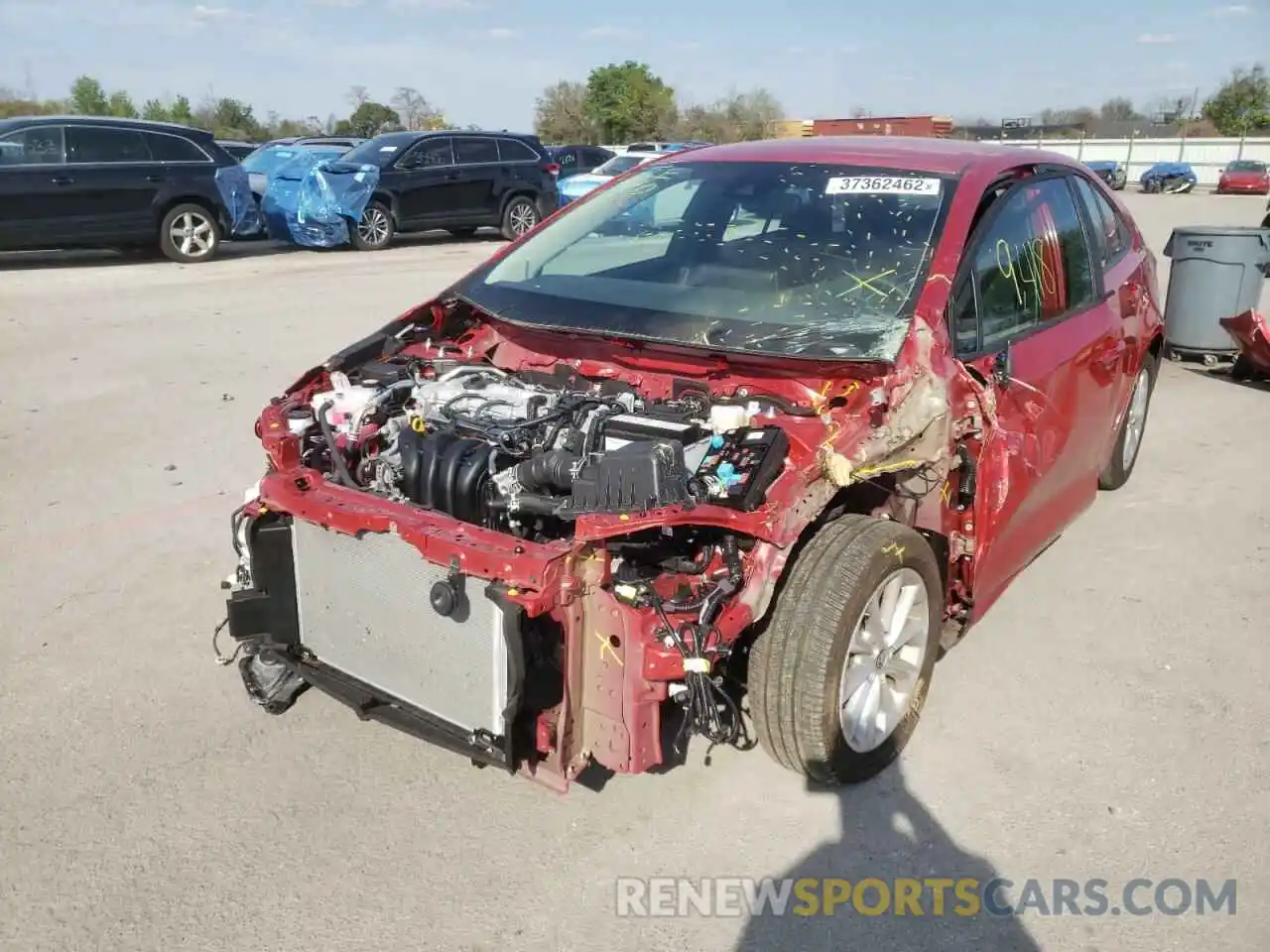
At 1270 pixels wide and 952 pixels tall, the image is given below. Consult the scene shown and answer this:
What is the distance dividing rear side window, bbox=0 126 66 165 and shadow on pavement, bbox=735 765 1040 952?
12835 mm

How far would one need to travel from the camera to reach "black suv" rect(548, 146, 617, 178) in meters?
22.7

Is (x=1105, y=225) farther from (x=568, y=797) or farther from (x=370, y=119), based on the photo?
(x=370, y=119)

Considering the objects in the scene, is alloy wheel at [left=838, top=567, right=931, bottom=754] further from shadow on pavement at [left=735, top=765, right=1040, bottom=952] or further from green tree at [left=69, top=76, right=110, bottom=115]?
green tree at [left=69, top=76, right=110, bottom=115]

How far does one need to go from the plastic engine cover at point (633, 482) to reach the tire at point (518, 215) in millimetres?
15117

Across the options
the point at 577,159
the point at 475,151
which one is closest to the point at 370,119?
the point at 577,159

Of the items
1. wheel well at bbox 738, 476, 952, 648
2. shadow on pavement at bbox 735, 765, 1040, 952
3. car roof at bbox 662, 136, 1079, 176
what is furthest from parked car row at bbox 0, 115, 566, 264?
shadow on pavement at bbox 735, 765, 1040, 952

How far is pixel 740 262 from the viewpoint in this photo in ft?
12.7

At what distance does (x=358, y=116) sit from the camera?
52.9m

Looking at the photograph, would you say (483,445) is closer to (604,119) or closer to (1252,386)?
(1252,386)

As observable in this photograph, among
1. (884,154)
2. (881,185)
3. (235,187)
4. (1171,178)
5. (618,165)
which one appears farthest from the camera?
(1171,178)

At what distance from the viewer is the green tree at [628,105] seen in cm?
5534

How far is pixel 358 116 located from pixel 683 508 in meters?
55.3

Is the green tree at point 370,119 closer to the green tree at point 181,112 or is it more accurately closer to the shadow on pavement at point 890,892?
the green tree at point 181,112

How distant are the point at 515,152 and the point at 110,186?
648 cm
